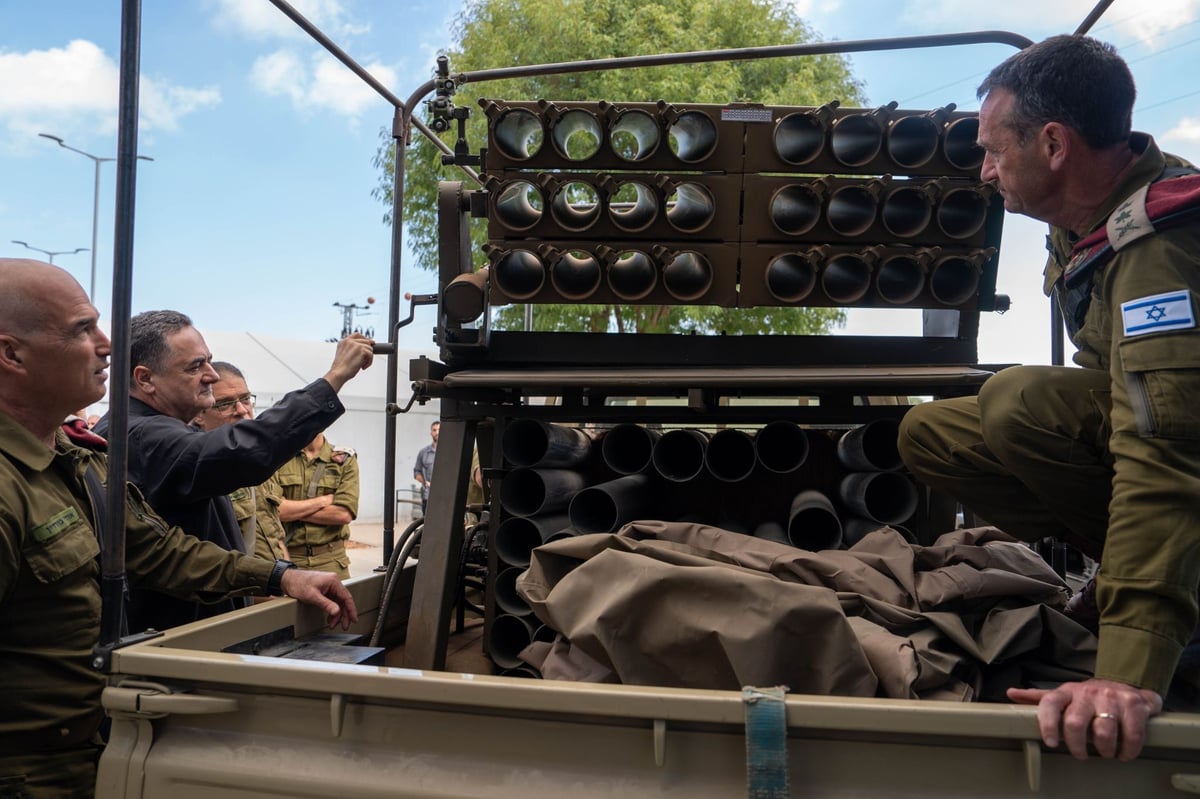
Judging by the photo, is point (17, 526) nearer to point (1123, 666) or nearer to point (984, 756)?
point (984, 756)

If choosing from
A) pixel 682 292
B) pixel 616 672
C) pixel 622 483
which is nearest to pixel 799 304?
pixel 682 292

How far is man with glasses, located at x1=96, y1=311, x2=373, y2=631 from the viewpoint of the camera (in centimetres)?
315

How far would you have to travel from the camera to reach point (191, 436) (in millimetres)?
3225

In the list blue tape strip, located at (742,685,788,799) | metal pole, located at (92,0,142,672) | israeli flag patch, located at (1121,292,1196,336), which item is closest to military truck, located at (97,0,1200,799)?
metal pole, located at (92,0,142,672)

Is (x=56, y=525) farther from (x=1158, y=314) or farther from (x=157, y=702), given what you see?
(x=1158, y=314)

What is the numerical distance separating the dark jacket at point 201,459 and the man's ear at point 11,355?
28.0 inches

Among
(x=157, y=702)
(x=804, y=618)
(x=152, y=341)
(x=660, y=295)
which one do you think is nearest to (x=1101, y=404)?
(x=804, y=618)

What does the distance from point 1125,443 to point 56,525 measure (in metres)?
2.33

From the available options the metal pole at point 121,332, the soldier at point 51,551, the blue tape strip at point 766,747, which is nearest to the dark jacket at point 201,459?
the soldier at point 51,551

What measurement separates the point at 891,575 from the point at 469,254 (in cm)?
202

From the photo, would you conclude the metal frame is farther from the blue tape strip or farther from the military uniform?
the military uniform

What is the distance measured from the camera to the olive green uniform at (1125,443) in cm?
167

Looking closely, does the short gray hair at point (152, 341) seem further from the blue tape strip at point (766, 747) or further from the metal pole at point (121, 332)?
the blue tape strip at point (766, 747)

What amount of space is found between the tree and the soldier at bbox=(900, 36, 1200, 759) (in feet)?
38.4
